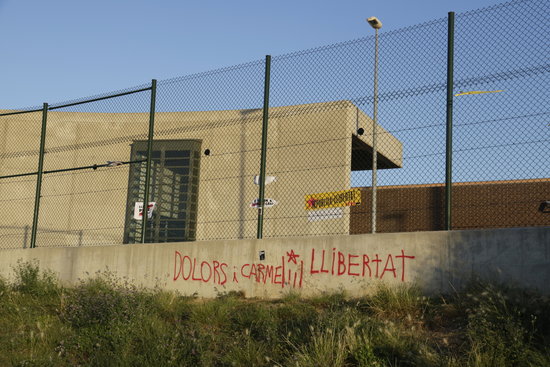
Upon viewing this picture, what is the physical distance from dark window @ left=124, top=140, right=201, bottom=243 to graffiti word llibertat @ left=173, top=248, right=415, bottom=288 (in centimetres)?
826

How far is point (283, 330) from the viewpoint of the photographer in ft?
25.6

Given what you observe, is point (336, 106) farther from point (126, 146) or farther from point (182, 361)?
point (126, 146)

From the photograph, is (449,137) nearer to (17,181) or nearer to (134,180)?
(134,180)

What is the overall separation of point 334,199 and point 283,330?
10.5 ft

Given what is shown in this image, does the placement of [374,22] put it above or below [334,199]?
above

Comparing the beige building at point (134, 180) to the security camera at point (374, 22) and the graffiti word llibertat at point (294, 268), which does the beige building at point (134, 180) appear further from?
the graffiti word llibertat at point (294, 268)

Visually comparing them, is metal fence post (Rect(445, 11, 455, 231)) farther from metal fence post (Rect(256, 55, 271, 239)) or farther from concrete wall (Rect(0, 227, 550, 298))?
metal fence post (Rect(256, 55, 271, 239))

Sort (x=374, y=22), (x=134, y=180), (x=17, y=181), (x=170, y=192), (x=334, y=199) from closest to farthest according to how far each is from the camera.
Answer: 1. (x=334, y=199)
2. (x=374, y=22)
3. (x=170, y=192)
4. (x=134, y=180)
5. (x=17, y=181)

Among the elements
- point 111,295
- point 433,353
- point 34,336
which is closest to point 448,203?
point 433,353

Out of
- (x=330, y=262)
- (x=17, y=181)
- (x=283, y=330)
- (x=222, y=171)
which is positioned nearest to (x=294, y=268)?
(x=330, y=262)

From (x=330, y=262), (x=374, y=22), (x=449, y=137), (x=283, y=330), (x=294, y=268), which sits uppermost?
(x=374, y=22)

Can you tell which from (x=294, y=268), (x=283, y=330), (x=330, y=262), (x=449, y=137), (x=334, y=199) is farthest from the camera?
(x=334, y=199)

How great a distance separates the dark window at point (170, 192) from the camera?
19359 millimetres

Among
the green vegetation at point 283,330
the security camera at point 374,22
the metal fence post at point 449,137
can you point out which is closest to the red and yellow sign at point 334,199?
the metal fence post at point 449,137
